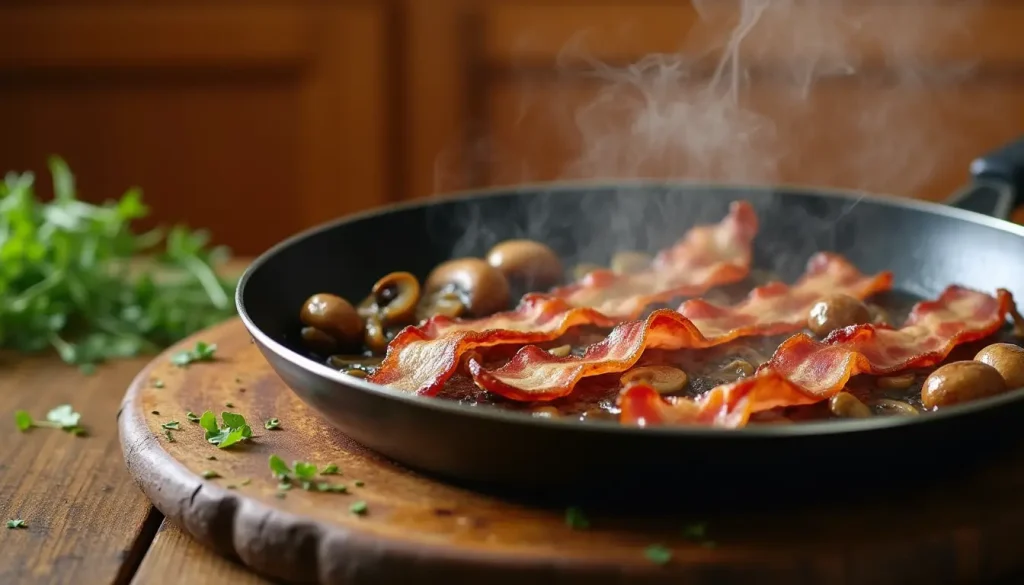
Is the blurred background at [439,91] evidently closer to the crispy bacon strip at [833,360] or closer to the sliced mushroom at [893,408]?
the crispy bacon strip at [833,360]

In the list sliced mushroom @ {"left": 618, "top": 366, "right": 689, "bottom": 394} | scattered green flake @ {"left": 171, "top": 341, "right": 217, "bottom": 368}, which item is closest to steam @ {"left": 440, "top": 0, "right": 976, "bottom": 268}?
scattered green flake @ {"left": 171, "top": 341, "right": 217, "bottom": 368}

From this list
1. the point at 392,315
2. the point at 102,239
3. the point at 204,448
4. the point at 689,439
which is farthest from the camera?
the point at 102,239

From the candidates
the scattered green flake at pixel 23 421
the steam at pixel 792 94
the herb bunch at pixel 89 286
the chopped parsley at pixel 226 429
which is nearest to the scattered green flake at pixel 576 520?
the chopped parsley at pixel 226 429

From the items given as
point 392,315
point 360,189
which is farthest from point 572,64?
point 392,315

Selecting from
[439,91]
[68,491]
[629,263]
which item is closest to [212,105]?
[439,91]

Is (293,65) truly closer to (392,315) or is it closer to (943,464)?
(392,315)

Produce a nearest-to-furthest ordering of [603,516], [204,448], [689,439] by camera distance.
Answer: [689,439] < [603,516] < [204,448]

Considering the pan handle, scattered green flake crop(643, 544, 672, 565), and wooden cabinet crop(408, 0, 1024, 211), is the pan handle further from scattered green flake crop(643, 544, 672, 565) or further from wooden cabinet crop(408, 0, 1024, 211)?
wooden cabinet crop(408, 0, 1024, 211)

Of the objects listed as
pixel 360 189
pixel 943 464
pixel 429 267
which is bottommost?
pixel 360 189
